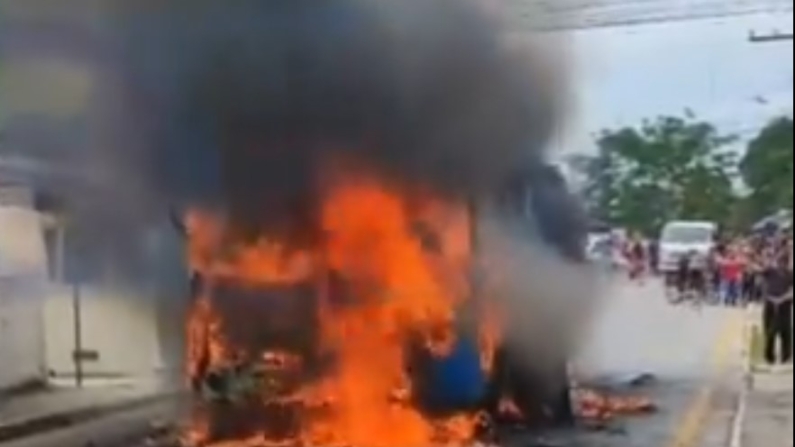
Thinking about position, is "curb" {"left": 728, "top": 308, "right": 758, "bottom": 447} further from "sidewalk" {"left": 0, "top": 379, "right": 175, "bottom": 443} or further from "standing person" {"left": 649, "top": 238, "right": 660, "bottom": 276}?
"sidewalk" {"left": 0, "top": 379, "right": 175, "bottom": 443}

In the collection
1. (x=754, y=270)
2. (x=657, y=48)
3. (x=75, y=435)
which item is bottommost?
(x=75, y=435)

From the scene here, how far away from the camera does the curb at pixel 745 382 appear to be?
4910mm

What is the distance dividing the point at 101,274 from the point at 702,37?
71.0 inches

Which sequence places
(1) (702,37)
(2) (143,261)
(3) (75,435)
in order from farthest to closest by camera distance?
1. (3) (75,435)
2. (2) (143,261)
3. (1) (702,37)

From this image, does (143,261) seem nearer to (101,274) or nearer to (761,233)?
(101,274)

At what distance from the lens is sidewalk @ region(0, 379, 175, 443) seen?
17.4 ft

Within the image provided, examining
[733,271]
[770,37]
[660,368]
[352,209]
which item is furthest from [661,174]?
[352,209]

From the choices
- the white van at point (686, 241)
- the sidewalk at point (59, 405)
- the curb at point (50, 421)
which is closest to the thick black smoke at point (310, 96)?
the white van at point (686, 241)

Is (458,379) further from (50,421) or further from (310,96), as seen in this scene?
(50,421)

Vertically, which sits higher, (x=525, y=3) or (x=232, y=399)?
(x=525, y=3)

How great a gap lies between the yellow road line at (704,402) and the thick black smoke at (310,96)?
743 mm

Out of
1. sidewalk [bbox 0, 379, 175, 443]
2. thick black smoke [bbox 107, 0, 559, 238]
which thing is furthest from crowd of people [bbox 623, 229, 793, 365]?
sidewalk [bbox 0, 379, 175, 443]

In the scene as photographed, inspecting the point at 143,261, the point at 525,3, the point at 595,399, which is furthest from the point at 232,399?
the point at 525,3

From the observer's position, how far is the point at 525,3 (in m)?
4.79
